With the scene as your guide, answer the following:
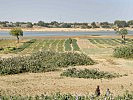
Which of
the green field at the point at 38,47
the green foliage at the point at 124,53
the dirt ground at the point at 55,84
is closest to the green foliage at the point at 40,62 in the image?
the dirt ground at the point at 55,84

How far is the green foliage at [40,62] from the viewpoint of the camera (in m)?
31.7

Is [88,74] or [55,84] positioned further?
[88,74]

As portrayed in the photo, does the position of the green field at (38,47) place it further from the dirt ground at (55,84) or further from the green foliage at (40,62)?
the dirt ground at (55,84)

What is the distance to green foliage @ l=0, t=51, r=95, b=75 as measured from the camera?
31.7 m

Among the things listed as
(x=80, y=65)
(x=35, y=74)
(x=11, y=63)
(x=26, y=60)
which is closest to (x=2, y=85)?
(x=35, y=74)

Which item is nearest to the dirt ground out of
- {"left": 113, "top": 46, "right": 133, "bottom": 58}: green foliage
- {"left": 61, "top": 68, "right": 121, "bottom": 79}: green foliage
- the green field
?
{"left": 61, "top": 68, "right": 121, "bottom": 79}: green foliage

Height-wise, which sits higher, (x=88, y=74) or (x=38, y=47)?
(x=88, y=74)

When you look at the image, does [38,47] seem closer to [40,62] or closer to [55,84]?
[40,62]

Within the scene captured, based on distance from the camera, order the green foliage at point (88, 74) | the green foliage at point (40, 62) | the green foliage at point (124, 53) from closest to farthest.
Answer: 1. the green foliage at point (88, 74)
2. the green foliage at point (40, 62)
3. the green foliage at point (124, 53)

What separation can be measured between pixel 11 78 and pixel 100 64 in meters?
12.5

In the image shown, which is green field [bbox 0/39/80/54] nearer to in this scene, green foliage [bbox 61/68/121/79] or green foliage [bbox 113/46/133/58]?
green foliage [bbox 113/46/133/58]

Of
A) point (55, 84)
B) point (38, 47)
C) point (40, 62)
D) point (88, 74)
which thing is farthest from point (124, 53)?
point (55, 84)

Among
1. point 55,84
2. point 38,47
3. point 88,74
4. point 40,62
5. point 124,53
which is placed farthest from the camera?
point 38,47

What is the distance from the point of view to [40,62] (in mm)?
35594
